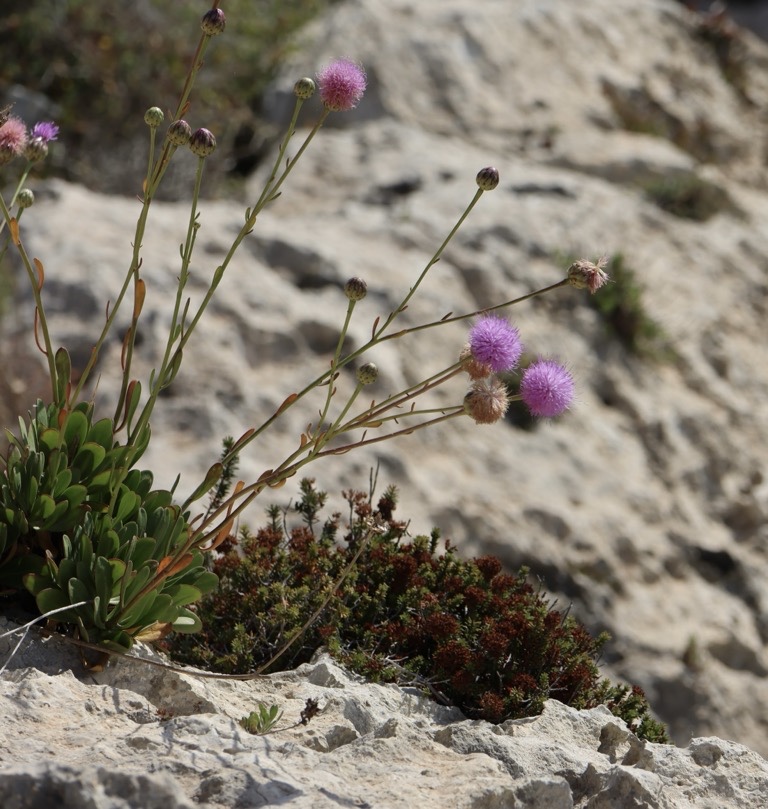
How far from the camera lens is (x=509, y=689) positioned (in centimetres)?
305

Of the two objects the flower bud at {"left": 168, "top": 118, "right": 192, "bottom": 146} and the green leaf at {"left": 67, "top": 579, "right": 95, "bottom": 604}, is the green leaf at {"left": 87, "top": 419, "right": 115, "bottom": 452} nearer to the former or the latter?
the green leaf at {"left": 67, "top": 579, "right": 95, "bottom": 604}

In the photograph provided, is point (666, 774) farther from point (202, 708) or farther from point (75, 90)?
point (75, 90)

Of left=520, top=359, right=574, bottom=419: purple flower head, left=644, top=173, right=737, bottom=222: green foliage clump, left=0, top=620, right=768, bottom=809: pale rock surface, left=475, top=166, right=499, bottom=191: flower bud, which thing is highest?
left=644, top=173, right=737, bottom=222: green foliage clump

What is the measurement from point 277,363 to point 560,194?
10.5 feet

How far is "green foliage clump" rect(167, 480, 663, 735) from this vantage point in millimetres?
3113

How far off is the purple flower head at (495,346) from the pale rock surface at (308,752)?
3.14ft

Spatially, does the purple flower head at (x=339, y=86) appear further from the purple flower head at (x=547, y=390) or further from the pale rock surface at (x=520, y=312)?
the pale rock surface at (x=520, y=312)

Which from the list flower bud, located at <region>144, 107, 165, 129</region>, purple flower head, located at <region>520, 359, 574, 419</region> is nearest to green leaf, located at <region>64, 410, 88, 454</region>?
flower bud, located at <region>144, 107, 165, 129</region>

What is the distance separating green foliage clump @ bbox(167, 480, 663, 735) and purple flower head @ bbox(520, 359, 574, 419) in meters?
0.66

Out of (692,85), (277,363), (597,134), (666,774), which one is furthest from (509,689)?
(692,85)

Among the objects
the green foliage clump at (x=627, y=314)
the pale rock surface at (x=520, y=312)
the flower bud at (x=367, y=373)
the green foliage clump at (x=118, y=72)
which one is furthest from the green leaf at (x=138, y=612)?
the green foliage clump at (x=118, y=72)

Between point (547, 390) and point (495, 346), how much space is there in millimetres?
171

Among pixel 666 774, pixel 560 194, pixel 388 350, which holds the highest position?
pixel 560 194

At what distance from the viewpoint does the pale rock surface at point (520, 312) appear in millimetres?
5820
